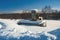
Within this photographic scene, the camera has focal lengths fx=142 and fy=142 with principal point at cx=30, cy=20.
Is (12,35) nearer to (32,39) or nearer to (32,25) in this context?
(32,39)

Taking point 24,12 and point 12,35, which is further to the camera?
point 24,12

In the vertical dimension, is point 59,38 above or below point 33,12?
below

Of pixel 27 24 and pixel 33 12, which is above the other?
pixel 33 12

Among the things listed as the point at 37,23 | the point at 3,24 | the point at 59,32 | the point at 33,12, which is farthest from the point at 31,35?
the point at 33,12

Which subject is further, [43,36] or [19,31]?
[19,31]

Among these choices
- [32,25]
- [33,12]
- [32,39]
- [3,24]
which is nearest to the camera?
[32,39]

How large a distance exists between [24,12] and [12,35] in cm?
1247

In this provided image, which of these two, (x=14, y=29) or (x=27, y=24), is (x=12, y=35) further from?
(x=27, y=24)

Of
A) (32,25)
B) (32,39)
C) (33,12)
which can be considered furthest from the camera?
(33,12)

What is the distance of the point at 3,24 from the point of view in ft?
23.2

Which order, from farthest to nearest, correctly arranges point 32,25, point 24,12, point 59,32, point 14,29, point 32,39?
point 24,12
point 32,25
point 14,29
point 59,32
point 32,39

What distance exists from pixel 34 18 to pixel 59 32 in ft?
10.3

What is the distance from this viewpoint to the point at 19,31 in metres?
6.26

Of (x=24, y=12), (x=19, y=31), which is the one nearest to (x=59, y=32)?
(x=19, y=31)
